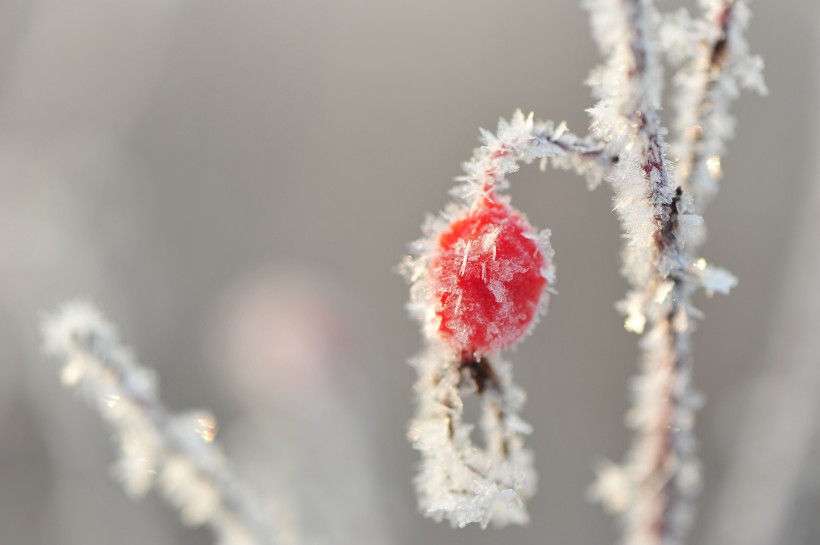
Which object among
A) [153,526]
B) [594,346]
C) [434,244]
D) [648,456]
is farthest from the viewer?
[594,346]

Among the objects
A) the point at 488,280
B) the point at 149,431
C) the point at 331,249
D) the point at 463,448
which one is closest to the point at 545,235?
the point at 488,280

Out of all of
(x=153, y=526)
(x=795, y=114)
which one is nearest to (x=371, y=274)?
(x=153, y=526)

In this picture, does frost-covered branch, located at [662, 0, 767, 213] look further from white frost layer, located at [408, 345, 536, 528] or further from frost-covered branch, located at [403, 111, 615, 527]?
white frost layer, located at [408, 345, 536, 528]

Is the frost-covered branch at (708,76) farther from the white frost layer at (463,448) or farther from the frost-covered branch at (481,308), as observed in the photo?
the white frost layer at (463,448)

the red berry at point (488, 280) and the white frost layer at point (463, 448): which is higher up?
the red berry at point (488, 280)

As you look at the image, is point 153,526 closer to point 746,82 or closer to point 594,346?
point 594,346

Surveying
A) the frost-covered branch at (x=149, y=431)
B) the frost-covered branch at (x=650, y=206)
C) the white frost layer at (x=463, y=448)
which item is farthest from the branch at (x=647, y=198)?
the frost-covered branch at (x=149, y=431)

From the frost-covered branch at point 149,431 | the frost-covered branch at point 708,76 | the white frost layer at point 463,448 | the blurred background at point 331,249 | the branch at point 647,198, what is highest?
the blurred background at point 331,249
